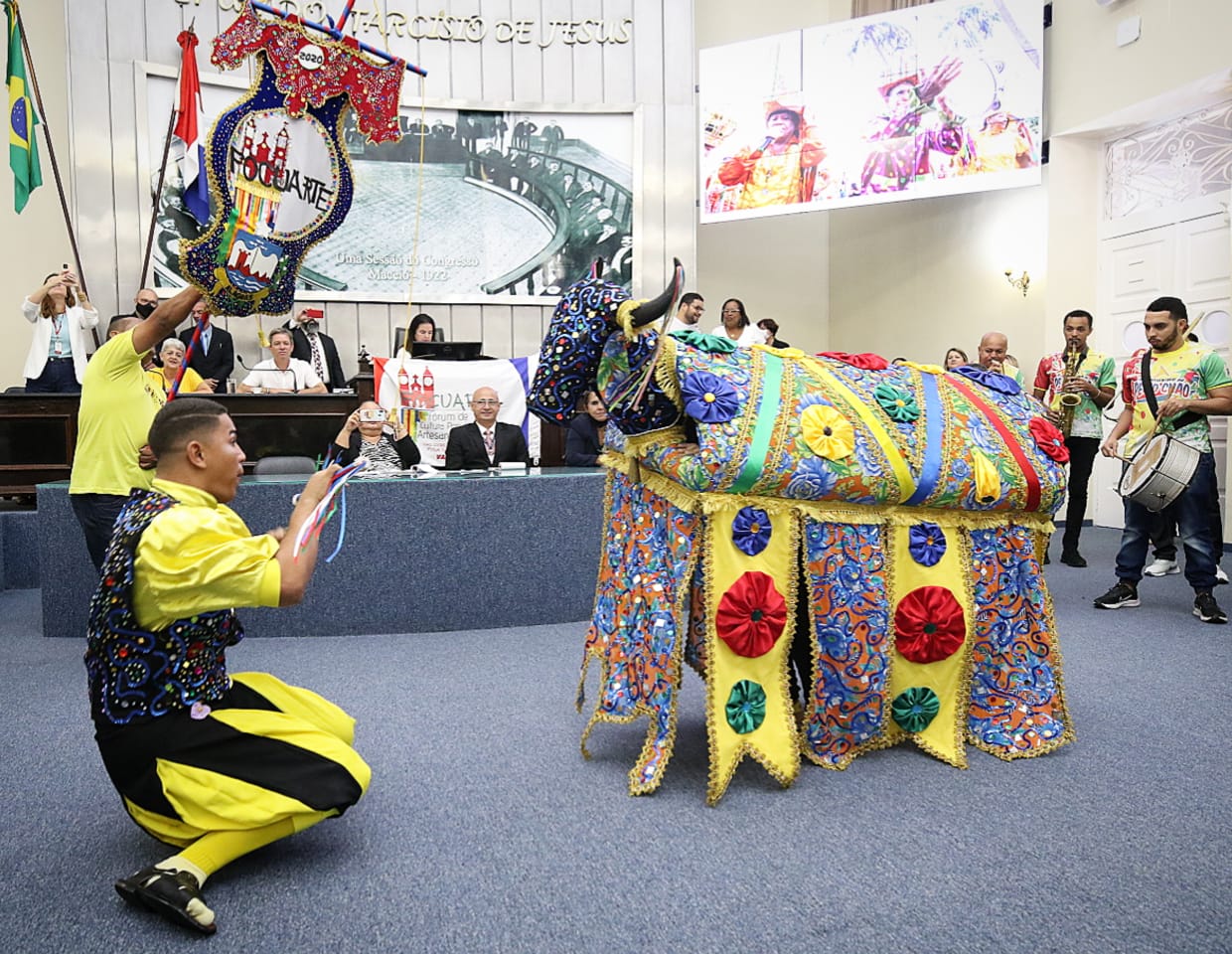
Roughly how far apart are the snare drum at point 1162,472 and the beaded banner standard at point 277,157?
3.26 metres

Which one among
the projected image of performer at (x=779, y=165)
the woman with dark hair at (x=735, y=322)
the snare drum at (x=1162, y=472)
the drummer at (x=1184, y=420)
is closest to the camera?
the snare drum at (x=1162, y=472)

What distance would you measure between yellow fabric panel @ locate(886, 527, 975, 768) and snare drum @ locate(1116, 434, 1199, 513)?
1923 millimetres

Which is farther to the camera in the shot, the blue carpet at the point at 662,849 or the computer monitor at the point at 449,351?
the computer monitor at the point at 449,351

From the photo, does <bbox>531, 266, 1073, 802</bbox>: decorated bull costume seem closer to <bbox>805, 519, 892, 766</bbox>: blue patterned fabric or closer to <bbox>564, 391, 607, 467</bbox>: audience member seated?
<bbox>805, 519, 892, 766</bbox>: blue patterned fabric

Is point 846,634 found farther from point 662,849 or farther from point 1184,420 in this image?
point 1184,420

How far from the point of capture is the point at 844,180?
808cm

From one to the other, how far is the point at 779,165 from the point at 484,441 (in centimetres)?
439

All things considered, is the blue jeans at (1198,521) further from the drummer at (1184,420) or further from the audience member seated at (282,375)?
the audience member seated at (282,375)

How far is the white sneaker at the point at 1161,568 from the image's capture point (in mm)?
5316

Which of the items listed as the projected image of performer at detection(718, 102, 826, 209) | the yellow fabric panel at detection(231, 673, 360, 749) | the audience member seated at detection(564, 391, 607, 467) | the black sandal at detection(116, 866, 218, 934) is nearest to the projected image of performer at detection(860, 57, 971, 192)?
the projected image of performer at detection(718, 102, 826, 209)

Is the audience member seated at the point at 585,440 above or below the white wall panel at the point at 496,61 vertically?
below

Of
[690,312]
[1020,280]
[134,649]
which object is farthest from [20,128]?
[1020,280]

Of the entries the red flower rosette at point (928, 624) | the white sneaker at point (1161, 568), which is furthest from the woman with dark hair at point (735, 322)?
the red flower rosette at point (928, 624)

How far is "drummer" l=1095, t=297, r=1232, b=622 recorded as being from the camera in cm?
417
